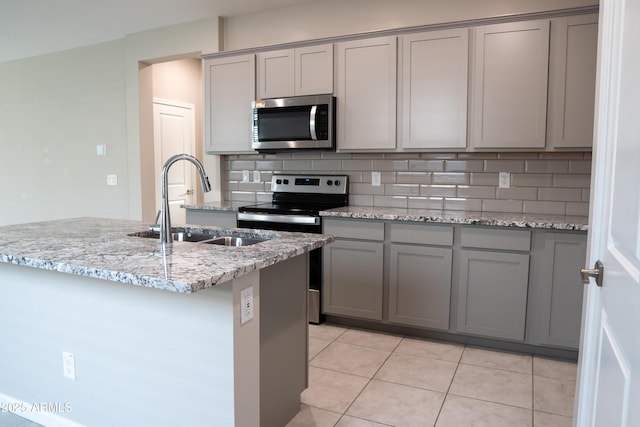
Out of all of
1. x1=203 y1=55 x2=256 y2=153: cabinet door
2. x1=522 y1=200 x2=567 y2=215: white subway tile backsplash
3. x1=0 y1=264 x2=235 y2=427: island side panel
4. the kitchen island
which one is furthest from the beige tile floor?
x1=203 y1=55 x2=256 y2=153: cabinet door

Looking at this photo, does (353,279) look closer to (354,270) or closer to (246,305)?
(354,270)

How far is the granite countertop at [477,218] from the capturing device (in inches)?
107

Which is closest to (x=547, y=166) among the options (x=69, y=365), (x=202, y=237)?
(x=202, y=237)

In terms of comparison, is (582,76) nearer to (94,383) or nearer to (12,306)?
(94,383)

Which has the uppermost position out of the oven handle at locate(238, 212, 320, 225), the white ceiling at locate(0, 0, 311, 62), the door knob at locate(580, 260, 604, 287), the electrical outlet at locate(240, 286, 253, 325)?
the white ceiling at locate(0, 0, 311, 62)

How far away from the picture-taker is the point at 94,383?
1.88 m

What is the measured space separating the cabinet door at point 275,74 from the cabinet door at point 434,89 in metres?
0.95

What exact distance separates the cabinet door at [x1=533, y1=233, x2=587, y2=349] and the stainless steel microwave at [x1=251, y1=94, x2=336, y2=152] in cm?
175

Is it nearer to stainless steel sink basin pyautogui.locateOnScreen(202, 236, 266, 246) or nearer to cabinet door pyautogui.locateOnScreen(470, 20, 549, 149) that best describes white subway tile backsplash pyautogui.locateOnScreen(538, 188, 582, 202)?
cabinet door pyautogui.locateOnScreen(470, 20, 549, 149)

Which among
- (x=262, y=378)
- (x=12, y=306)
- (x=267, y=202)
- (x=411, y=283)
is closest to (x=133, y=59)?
(x=267, y=202)

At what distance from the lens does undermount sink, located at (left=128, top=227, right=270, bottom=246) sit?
2233 mm

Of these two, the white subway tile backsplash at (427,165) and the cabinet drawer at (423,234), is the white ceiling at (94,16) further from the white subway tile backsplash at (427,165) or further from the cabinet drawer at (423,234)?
the cabinet drawer at (423,234)

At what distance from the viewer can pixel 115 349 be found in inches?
71.1

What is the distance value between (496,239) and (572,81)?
1.12 m
